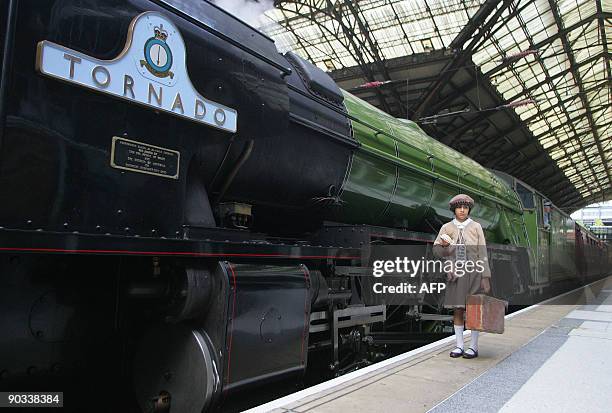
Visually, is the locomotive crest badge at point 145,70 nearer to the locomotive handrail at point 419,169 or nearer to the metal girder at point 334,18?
the locomotive handrail at point 419,169

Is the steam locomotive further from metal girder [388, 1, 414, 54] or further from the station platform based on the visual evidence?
metal girder [388, 1, 414, 54]

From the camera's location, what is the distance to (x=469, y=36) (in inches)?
605

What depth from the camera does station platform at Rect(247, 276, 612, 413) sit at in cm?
273

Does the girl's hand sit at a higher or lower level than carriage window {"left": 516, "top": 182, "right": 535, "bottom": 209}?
lower

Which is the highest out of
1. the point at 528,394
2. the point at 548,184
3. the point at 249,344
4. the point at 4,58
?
the point at 548,184

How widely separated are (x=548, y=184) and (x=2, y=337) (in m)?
47.9

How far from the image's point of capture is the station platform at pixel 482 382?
273cm

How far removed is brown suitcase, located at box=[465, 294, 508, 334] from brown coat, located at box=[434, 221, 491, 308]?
3.3 inches

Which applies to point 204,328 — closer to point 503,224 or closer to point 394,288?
point 394,288

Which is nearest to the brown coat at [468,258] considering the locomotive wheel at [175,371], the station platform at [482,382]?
the station platform at [482,382]

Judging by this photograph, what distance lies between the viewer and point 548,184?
143 feet

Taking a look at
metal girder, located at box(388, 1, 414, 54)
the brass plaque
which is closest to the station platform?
the brass plaque

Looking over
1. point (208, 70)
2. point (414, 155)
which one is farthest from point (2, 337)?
point (414, 155)

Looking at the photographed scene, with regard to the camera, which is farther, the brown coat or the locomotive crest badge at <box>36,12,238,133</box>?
the brown coat
